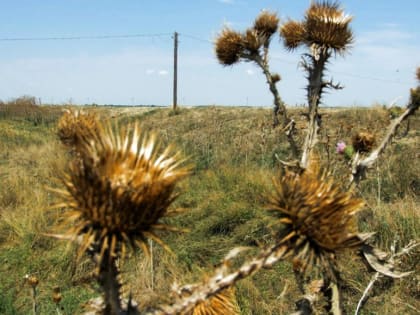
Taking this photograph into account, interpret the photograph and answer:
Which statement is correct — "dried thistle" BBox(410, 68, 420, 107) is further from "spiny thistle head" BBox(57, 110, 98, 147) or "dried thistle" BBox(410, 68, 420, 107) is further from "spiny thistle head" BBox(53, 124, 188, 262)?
"spiny thistle head" BBox(53, 124, 188, 262)

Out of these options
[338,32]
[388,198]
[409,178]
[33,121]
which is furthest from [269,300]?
[33,121]

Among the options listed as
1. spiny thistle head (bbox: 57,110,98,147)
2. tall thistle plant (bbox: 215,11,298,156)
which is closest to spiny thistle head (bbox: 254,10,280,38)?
tall thistle plant (bbox: 215,11,298,156)

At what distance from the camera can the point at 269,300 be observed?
510 centimetres

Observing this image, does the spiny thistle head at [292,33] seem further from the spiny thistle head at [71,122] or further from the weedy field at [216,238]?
the spiny thistle head at [71,122]

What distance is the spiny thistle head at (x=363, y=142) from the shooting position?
2.86m

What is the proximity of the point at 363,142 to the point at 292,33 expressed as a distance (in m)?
0.86

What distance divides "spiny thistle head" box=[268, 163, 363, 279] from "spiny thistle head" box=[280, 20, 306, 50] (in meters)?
1.69

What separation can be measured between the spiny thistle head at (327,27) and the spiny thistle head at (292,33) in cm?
8

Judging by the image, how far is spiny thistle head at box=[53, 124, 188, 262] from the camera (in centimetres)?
123

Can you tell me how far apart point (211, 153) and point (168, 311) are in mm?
9905

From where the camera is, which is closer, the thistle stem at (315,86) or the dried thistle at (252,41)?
the thistle stem at (315,86)

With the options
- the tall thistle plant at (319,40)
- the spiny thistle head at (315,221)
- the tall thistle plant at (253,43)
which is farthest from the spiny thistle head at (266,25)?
the spiny thistle head at (315,221)

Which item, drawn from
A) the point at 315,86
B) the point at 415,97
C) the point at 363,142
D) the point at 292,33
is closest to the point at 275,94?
the point at 292,33

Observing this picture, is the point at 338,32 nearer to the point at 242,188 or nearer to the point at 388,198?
the point at 242,188
